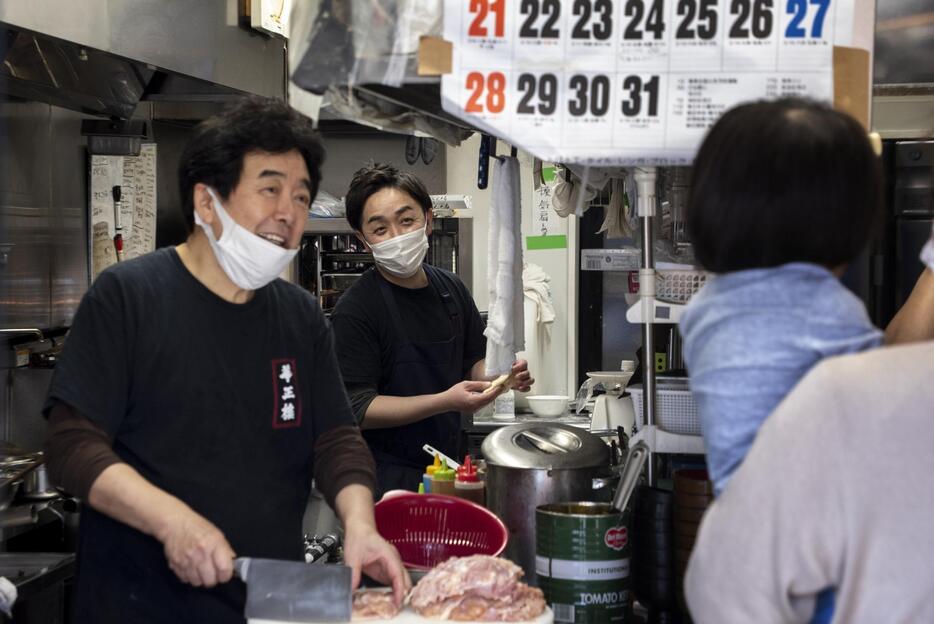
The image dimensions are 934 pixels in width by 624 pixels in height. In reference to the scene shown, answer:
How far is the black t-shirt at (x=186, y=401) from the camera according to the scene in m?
2.11

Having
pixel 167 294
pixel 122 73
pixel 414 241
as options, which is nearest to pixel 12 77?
pixel 122 73

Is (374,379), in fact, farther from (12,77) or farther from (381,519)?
(12,77)

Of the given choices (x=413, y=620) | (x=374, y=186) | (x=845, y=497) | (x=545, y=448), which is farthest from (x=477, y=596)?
(x=374, y=186)

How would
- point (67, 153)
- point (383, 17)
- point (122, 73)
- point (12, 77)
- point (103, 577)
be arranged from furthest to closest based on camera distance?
point (67, 153) < point (122, 73) < point (12, 77) < point (103, 577) < point (383, 17)

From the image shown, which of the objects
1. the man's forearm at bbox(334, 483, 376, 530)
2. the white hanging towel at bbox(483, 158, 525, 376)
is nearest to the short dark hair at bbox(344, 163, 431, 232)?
the white hanging towel at bbox(483, 158, 525, 376)

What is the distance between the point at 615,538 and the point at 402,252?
1.67 m

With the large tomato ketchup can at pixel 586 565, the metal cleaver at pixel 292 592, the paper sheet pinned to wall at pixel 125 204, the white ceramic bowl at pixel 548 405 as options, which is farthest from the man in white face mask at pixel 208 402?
the white ceramic bowl at pixel 548 405

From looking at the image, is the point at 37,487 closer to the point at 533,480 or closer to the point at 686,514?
the point at 533,480

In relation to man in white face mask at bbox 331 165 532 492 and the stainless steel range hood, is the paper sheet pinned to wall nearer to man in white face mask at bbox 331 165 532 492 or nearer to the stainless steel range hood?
the stainless steel range hood

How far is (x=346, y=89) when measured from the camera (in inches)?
81.4

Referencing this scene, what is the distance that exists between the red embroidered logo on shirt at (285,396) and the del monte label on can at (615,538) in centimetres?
70

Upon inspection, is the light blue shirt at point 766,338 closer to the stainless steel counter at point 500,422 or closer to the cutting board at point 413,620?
the cutting board at point 413,620

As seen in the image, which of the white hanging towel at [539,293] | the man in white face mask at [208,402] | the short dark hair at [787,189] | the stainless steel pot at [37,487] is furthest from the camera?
the white hanging towel at [539,293]

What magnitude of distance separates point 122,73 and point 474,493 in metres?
2.54
